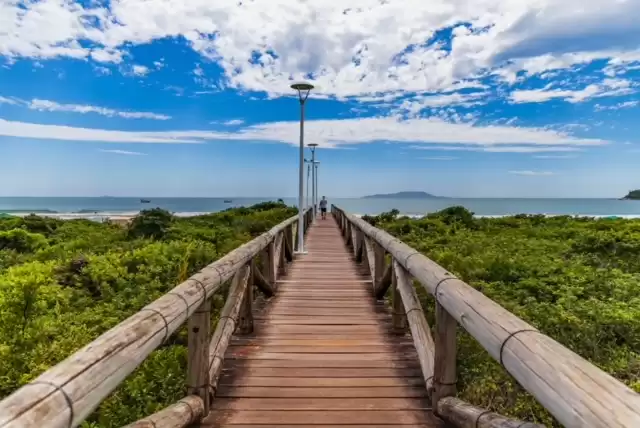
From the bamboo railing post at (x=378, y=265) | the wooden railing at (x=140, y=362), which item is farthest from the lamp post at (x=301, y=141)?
the wooden railing at (x=140, y=362)

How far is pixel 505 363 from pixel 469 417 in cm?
74

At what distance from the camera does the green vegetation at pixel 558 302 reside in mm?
3494

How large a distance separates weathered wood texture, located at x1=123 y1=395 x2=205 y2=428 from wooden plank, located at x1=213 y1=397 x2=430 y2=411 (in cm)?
28

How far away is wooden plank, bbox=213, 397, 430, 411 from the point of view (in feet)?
9.61

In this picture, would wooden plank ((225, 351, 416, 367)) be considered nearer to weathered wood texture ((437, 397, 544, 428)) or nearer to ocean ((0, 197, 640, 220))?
weathered wood texture ((437, 397, 544, 428))

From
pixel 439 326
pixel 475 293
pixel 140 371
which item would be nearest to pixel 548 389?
pixel 475 293

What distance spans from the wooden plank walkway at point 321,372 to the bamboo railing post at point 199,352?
0.19 meters

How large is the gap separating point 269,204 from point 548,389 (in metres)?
32.3

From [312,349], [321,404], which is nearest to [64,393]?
[321,404]

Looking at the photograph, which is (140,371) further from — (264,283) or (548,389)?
(548,389)

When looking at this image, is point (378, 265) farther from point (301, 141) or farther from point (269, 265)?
point (301, 141)

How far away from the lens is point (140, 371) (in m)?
4.12

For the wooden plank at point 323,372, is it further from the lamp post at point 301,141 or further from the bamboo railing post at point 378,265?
the lamp post at point 301,141

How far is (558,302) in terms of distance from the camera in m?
5.68
